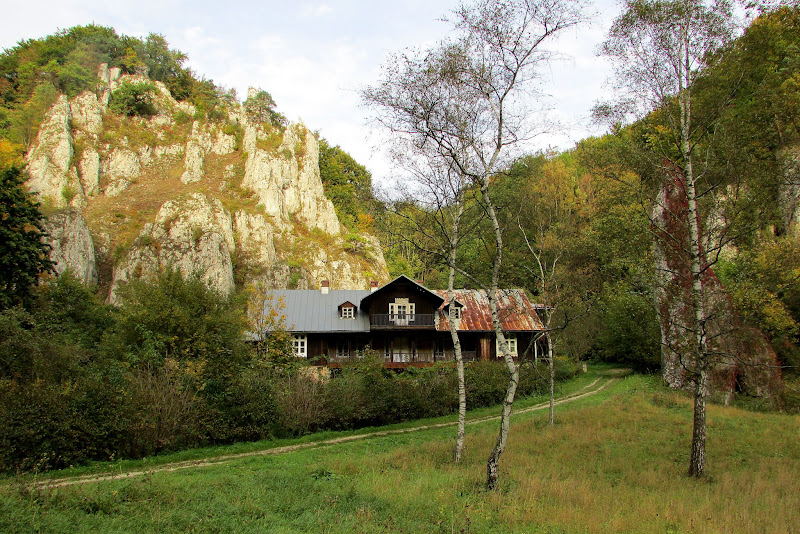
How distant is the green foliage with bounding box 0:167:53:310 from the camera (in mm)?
21969

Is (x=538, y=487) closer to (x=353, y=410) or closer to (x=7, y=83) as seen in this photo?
(x=353, y=410)

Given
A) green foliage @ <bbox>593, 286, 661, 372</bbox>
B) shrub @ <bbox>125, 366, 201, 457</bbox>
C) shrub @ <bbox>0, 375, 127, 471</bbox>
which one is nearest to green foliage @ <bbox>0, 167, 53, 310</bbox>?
shrub @ <bbox>0, 375, 127, 471</bbox>

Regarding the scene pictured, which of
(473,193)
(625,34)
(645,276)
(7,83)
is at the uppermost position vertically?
(7,83)

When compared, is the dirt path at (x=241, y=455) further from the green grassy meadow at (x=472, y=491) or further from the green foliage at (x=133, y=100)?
the green foliage at (x=133, y=100)

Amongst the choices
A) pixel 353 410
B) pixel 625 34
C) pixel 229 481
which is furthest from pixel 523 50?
pixel 353 410

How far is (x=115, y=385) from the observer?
599 inches

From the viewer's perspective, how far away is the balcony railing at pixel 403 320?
104ft

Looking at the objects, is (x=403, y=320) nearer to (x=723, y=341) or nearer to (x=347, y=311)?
(x=347, y=311)

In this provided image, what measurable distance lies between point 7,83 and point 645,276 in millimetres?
84638

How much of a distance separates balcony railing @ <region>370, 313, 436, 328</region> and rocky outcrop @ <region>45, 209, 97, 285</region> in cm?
2800

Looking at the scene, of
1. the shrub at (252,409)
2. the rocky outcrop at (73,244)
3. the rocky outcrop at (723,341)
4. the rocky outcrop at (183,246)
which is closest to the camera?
the shrub at (252,409)

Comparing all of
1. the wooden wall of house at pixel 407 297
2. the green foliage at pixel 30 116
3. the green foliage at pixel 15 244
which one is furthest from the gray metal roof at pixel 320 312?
the green foliage at pixel 30 116

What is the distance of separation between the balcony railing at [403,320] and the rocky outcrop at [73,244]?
28.0 meters

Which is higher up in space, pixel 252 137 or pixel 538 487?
pixel 252 137
